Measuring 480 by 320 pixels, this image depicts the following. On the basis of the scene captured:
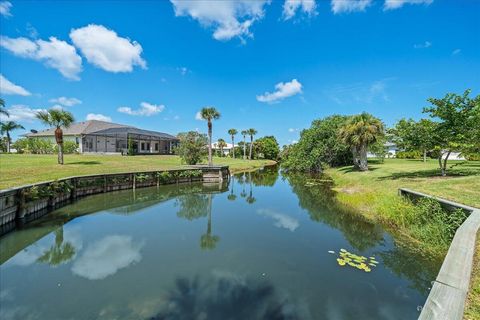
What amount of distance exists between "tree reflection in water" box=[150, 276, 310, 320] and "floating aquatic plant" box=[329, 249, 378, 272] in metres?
2.39

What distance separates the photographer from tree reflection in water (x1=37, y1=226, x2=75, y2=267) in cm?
653

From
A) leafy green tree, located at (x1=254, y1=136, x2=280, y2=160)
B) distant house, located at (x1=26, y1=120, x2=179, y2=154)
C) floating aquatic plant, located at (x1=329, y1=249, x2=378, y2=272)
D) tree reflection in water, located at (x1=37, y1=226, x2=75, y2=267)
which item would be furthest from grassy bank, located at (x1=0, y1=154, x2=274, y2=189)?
leafy green tree, located at (x1=254, y1=136, x2=280, y2=160)

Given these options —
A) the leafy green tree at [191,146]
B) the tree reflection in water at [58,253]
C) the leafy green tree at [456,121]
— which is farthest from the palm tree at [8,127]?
the leafy green tree at [456,121]

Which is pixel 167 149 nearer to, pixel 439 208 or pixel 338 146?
pixel 338 146

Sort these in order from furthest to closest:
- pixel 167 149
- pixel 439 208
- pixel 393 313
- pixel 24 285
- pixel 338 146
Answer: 1. pixel 167 149
2. pixel 338 146
3. pixel 439 208
4. pixel 24 285
5. pixel 393 313

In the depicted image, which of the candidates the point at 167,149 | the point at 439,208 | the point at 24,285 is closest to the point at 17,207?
the point at 24,285

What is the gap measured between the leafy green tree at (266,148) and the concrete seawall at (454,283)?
2684 inches

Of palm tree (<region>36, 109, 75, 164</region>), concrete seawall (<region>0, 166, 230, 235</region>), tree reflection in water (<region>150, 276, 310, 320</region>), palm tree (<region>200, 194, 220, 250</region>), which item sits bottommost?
palm tree (<region>200, 194, 220, 250</region>)

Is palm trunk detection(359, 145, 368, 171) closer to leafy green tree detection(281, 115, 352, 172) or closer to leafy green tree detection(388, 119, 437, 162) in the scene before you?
leafy green tree detection(281, 115, 352, 172)

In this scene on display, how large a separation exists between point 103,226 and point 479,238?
1150 centimetres

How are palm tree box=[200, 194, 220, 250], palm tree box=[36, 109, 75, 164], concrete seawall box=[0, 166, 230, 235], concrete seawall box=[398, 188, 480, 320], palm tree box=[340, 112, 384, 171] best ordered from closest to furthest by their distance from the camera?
1. concrete seawall box=[398, 188, 480, 320]
2. palm tree box=[200, 194, 220, 250]
3. concrete seawall box=[0, 166, 230, 235]
4. palm tree box=[36, 109, 75, 164]
5. palm tree box=[340, 112, 384, 171]

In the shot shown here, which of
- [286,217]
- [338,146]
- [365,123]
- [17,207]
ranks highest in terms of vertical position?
[365,123]

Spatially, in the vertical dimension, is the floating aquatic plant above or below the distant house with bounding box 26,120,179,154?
below

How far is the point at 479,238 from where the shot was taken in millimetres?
4926
